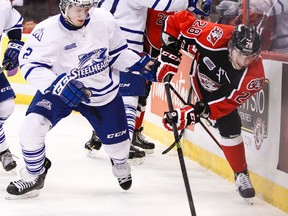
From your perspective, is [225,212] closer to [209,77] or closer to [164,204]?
[164,204]

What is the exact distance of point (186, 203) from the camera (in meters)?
3.38

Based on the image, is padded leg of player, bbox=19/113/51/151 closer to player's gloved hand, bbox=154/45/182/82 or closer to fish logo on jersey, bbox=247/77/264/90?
player's gloved hand, bbox=154/45/182/82

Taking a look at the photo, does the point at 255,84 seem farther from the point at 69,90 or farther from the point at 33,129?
the point at 33,129

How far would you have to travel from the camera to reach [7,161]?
12.7 ft

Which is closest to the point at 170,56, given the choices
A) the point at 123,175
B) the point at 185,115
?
the point at 185,115

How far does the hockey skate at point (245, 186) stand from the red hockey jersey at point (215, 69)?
304mm

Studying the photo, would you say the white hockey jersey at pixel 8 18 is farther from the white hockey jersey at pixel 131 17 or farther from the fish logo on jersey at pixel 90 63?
the fish logo on jersey at pixel 90 63

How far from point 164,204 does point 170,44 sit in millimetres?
744

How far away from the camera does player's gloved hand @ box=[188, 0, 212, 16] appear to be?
3988mm

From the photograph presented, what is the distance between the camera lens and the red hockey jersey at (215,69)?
326 cm

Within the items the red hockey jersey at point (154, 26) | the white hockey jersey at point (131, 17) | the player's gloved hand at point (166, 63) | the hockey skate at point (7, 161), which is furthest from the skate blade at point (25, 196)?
the red hockey jersey at point (154, 26)

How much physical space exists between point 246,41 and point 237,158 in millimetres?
609

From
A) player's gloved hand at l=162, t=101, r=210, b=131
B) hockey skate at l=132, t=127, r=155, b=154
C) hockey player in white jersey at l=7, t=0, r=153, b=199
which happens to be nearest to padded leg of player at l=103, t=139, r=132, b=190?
hockey player in white jersey at l=7, t=0, r=153, b=199

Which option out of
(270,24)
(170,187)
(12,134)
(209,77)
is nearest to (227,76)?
(209,77)
